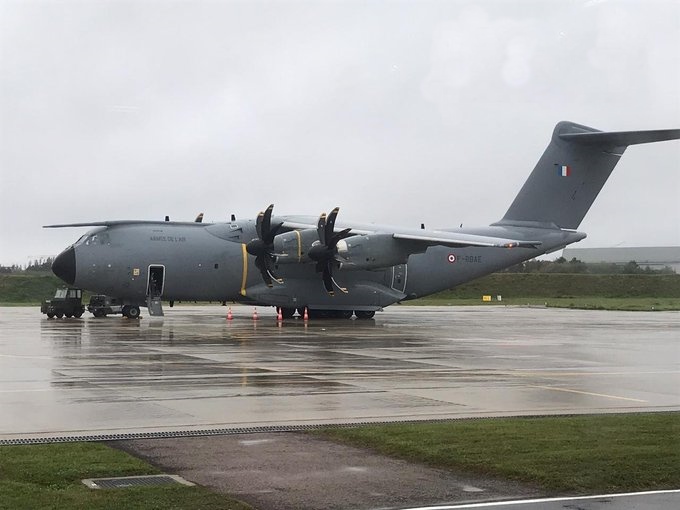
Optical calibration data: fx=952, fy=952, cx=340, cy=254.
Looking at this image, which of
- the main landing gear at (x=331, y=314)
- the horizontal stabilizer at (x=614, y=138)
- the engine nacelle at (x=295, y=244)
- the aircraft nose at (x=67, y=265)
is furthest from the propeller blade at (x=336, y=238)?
the horizontal stabilizer at (x=614, y=138)

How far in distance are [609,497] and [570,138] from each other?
1300 inches

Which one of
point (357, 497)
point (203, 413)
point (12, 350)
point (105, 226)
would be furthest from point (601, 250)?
point (357, 497)

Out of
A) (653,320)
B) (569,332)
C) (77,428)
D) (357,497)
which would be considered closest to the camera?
(357,497)

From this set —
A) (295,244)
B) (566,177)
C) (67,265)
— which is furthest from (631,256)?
(67,265)

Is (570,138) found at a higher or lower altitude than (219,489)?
higher

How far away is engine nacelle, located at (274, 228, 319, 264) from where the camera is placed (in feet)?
116

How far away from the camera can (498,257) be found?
133ft

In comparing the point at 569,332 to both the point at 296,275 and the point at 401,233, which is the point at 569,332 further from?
the point at 296,275

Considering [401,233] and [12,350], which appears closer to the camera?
[12,350]

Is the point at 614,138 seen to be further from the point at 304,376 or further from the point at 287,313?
the point at 304,376

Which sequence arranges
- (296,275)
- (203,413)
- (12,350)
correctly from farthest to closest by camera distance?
(296,275) < (12,350) < (203,413)

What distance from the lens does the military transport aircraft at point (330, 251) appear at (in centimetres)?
3509

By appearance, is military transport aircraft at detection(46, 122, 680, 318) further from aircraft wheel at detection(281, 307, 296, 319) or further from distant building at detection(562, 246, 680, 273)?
distant building at detection(562, 246, 680, 273)

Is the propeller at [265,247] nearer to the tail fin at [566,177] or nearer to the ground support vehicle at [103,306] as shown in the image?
the ground support vehicle at [103,306]
